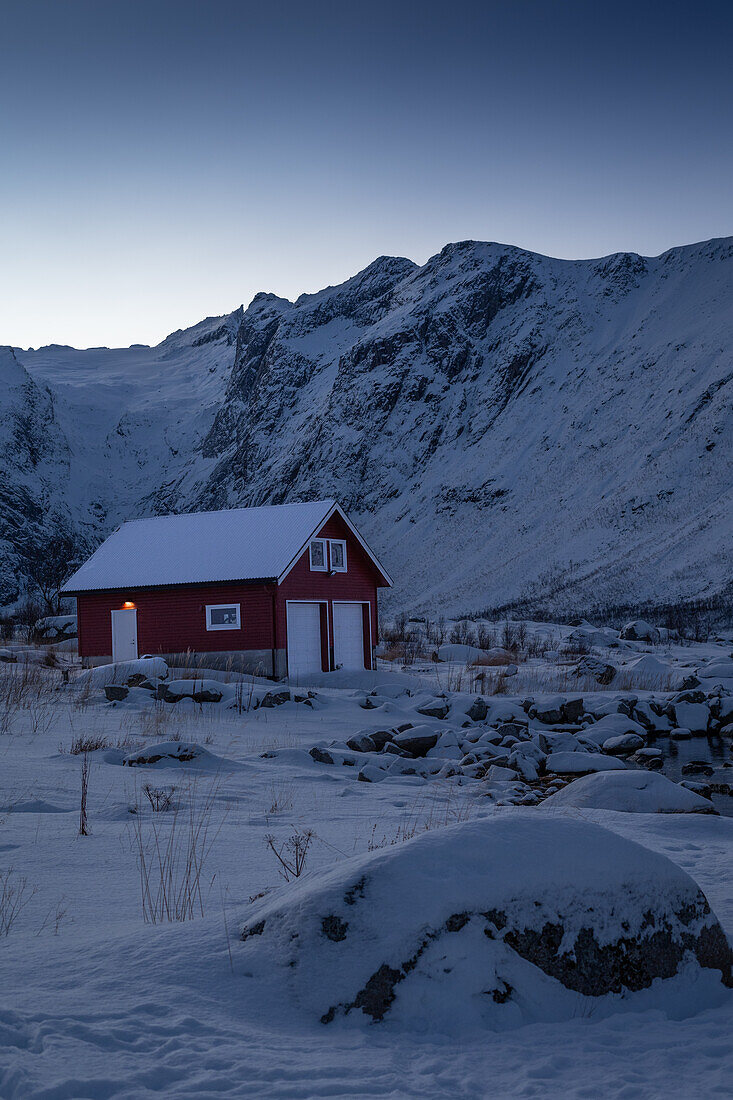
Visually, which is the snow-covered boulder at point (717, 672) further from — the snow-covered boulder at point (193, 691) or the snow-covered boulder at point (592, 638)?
the snow-covered boulder at point (193, 691)

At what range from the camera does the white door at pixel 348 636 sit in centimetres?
2917

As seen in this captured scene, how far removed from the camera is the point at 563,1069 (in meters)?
3.29

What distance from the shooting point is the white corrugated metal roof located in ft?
88.9

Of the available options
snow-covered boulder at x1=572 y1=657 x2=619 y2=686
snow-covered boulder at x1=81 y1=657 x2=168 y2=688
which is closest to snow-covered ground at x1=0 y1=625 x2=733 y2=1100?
snow-covered boulder at x1=81 y1=657 x2=168 y2=688

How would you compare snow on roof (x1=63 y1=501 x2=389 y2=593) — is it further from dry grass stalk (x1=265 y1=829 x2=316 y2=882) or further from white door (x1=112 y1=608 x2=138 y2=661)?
dry grass stalk (x1=265 y1=829 x2=316 y2=882)

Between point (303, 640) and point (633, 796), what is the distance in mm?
18986

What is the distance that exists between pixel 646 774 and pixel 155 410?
410 ft

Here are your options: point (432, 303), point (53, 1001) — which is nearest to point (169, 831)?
point (53, 1001)

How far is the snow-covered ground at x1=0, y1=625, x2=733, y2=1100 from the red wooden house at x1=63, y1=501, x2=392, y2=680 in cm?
1503

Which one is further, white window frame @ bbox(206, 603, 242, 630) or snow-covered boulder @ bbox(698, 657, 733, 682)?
white window frame @ bbox(206, 603, 242, 630)

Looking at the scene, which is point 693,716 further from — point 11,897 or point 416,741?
point 11,897

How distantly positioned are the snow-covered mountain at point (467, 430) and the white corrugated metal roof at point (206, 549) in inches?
1074

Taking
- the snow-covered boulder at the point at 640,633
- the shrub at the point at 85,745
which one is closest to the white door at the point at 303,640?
the snow-covered boulder at the point at 640,633

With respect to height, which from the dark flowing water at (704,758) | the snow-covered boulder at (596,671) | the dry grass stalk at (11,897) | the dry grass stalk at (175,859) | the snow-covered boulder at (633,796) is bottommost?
the dark flowing water at (704,758)
